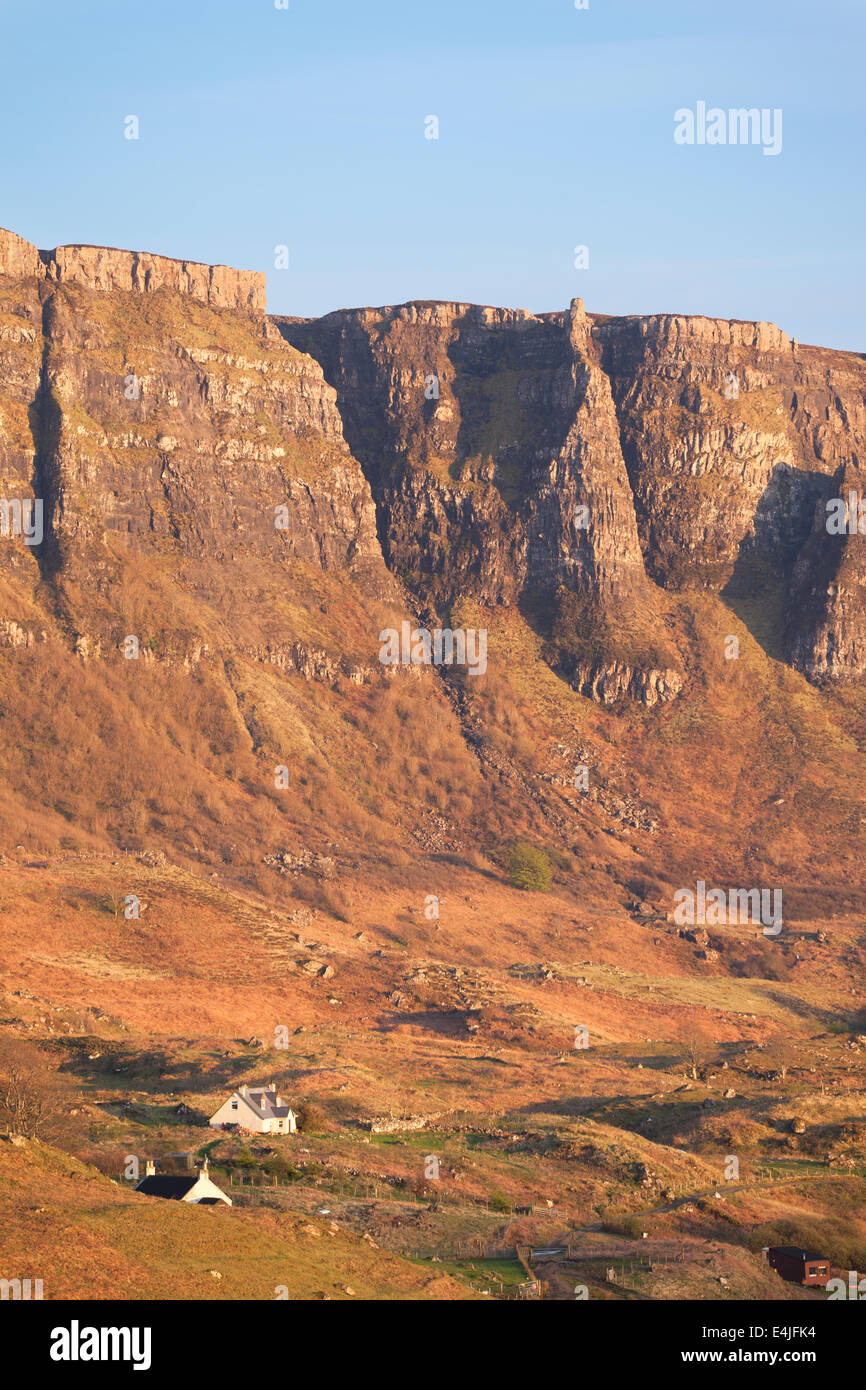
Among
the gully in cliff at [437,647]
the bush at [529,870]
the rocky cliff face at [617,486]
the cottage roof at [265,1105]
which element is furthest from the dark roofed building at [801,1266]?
the gully in cliff at [437,647]

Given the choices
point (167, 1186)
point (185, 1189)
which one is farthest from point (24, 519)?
point (185, 1189)

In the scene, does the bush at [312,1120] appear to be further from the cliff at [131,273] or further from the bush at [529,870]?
the cliff at [131,273]

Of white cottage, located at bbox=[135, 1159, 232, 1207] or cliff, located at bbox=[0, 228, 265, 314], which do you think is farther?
cliff, located at bbox=[0, 228, 265, 314]

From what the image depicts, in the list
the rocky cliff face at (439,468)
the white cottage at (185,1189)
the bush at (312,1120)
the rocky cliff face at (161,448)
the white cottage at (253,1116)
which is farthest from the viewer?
the rocky cliff face at (439,468)

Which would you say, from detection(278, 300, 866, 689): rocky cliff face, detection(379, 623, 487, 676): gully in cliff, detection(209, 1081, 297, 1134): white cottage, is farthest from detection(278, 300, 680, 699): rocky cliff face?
detection(209, 1081, 297, 1134): white cottage

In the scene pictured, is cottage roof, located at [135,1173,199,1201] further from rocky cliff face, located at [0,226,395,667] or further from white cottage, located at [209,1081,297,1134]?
rocky cliff face, located at [0,226,395,667]
